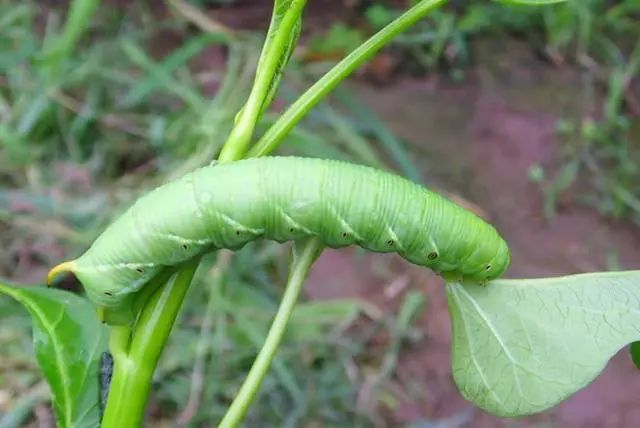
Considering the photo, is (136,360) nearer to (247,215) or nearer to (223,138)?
(247,215)

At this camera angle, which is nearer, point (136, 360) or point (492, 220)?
point (136, 360)

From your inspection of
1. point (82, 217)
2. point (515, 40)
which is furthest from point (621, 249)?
point (82, 217)

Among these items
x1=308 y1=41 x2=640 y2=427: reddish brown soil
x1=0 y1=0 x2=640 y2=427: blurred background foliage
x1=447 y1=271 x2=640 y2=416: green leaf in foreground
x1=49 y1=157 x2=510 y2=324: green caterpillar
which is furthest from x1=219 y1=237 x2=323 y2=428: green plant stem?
x1=308 y1=41 x2=640 y2=427: reddish brown soil

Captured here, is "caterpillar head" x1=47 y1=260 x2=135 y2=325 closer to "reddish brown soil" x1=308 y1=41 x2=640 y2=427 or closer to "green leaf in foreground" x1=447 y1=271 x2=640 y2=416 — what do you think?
"green leaf in foreground" x1=447 y1=271 x2=640 y2=416

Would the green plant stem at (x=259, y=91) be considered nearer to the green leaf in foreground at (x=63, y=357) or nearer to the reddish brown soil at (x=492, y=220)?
the green leaf in foreground at (x=63, y=357)

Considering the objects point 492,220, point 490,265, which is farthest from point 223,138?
point 490,265

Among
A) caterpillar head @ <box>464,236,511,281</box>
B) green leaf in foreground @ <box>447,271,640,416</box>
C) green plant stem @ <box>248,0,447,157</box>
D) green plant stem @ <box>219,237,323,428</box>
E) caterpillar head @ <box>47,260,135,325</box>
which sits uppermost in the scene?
green plant stem @ <box>248,0,447,157</box>
